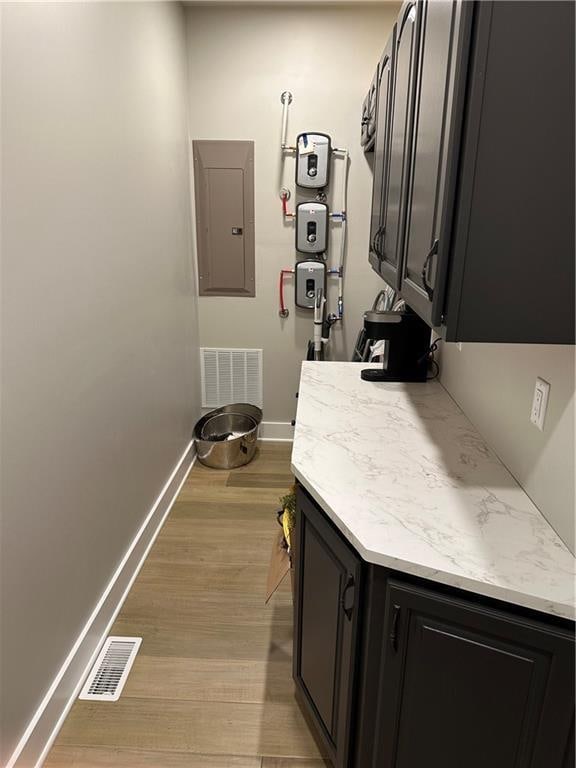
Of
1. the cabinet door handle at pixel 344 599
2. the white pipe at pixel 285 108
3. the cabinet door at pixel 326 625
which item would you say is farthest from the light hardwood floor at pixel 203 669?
the white pipe at pixel 285 108

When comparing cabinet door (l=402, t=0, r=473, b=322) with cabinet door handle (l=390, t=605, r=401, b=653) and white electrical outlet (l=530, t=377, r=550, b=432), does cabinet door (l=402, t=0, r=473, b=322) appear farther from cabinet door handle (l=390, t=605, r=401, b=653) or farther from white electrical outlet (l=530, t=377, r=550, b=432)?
cabinet door handle (l=390, t=605, r=401, b=653)

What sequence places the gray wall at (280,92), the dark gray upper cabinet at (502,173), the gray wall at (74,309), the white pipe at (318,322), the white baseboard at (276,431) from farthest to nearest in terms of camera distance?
Result: the white baseboard at (276,431) < the white pipe at (318,322) < the gray wall at (280,92) < the gray wall at (74,309) < the dark gray upper cabinet at (502,173)

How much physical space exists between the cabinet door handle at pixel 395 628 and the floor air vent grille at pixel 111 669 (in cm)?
120

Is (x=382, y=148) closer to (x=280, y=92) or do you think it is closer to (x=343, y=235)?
(x=343, y=235)

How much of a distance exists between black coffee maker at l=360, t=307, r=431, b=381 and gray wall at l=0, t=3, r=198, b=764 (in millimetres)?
1087

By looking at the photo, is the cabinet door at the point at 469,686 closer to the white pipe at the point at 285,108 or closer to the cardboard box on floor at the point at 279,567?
the cardboard box on floor at the point at 279,567

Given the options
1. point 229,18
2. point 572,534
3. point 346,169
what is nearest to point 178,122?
point 229,18

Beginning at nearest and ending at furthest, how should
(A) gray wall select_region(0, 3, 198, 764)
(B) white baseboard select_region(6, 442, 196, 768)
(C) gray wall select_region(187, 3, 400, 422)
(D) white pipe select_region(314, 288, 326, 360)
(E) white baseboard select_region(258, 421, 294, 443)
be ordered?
(A) gray wall select_region(0, 3, 198, 764) < (B) white baseboard select_region(6, 442, 196, 768) < (C) gray wall select_region(187, 3, 400, 422) < (D) white pipe select_region(314, 288, 326, 360) < (E) white baseboard select_region(258, 421, 294, 443)

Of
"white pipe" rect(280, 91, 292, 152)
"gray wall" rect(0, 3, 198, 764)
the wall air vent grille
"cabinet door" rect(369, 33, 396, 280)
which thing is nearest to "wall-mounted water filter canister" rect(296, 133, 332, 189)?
"white pipe" rect(280, 91, 292, 152)

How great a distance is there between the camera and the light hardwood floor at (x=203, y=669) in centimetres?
165

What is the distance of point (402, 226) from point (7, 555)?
1.50 metres

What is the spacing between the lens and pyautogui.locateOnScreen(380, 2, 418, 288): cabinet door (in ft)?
4.99

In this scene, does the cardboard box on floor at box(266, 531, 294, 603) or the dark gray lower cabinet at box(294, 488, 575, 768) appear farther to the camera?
the cardboard box on floor at box(266, 531, 294, 603)

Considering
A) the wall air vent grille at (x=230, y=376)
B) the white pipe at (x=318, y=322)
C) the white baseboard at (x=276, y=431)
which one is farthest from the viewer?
the white baseboard at (x=276, y=431)
